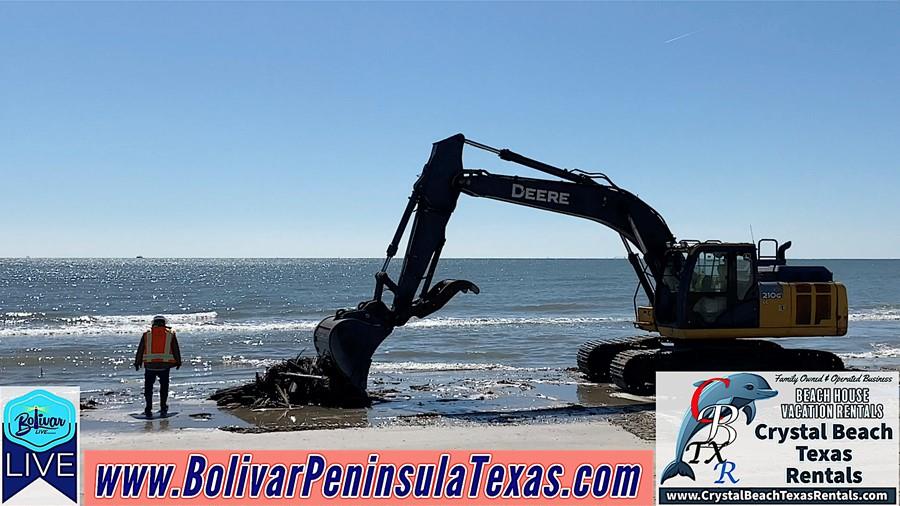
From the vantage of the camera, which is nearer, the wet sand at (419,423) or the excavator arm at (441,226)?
the wet sand at (419,423)

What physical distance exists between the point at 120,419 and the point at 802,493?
998 centimetres

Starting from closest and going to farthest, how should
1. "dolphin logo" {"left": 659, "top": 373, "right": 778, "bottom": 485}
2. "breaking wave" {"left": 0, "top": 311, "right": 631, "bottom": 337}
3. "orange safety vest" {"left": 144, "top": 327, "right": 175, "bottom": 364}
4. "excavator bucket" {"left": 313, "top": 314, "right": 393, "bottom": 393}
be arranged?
"dolphin logo" {"left": 659, "top": 373, "right": 778, "bottom": 485}, "orange safety vest" {"left": 144, "top": 327, "right": 175, "bottom": 364}, "excavator bucket" {"left": 313, "top": 314, "right": 393, "bottom": 393}, "breaking wave" {"left": 0, "top": 311, "right": 631, "bottom": 337}

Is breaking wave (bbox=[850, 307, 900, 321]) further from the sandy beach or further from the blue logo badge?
the blue logo badge

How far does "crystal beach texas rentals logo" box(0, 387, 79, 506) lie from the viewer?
8586 millimetres

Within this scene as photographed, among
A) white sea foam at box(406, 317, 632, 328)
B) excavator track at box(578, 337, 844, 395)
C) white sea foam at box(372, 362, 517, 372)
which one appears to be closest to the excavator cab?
excavator track at box(578, 337, 844, 395)

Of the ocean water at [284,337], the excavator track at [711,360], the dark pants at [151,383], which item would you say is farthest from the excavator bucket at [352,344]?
the excavator track at [711,360]

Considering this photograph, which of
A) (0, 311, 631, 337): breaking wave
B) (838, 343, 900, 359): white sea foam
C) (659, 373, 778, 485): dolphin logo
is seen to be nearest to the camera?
(659, 373, 778, 485): dolphin logo

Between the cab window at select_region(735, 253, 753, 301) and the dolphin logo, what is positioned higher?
the cab window at select_region(735, 253, 753, 301)

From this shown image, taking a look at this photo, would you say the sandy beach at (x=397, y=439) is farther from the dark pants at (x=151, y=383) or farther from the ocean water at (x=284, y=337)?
the ocean water at (x=284, y=337)

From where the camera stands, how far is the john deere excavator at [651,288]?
1501 cm

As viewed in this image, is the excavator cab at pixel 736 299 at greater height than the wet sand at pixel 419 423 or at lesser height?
greater

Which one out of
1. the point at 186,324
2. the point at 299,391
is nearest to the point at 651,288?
the point at 299,391

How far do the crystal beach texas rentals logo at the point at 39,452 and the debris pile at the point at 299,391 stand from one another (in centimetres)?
469

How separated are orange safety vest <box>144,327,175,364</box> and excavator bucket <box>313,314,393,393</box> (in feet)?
7.87
